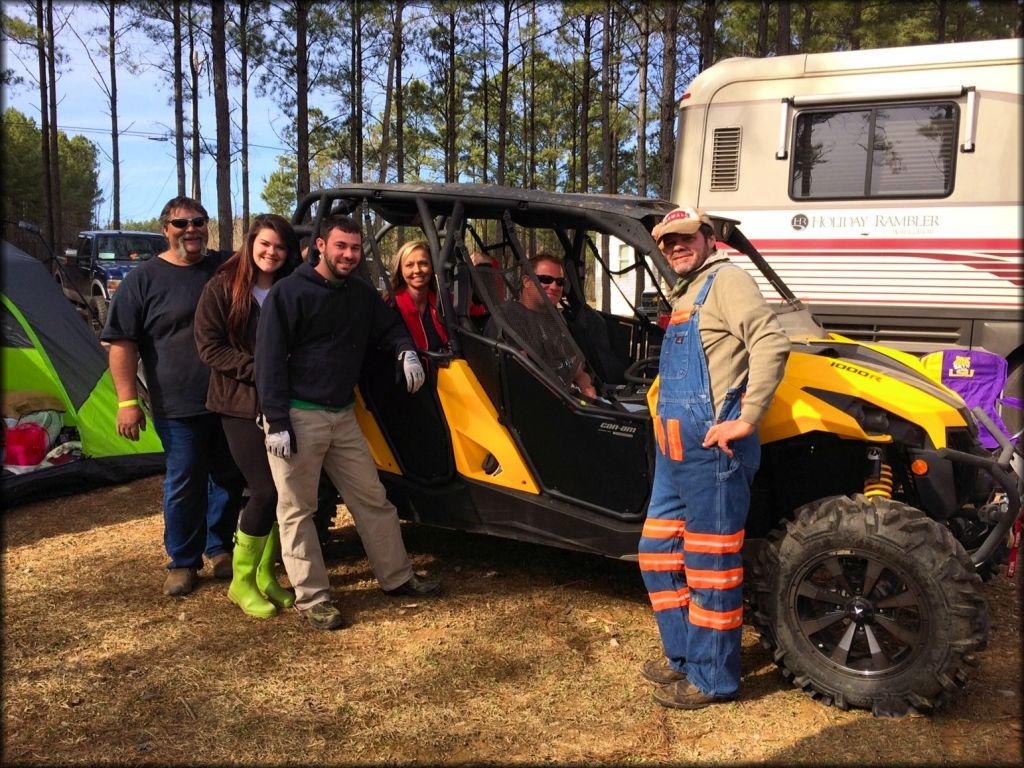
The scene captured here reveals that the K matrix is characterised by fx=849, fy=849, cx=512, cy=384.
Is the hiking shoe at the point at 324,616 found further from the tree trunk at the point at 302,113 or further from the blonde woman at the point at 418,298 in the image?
the tree trunk at the point at 302,113

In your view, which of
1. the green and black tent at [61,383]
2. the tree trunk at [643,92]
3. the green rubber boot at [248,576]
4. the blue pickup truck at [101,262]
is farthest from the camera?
the tree trunk at [643,92]

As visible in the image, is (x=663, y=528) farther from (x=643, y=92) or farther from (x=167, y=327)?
(x=643, y=92)

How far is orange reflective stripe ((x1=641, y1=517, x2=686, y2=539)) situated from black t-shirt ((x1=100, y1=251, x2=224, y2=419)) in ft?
7.42

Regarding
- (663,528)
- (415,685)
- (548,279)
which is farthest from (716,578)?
(548,279)

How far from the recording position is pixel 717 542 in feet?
10.0

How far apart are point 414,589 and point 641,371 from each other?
5.12 feet

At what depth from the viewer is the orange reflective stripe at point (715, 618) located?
3.11 m

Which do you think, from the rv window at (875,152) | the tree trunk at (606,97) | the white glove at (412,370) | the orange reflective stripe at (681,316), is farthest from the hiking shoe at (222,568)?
the tree trunk at (606,97)

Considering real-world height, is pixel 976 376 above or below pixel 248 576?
above

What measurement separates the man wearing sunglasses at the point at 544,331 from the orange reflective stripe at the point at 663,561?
839mm

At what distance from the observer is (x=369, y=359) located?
13.5 feet

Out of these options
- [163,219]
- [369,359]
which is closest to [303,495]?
[369,359]

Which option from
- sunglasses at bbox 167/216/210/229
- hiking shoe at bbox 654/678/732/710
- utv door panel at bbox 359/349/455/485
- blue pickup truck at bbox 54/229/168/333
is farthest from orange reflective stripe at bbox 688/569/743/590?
blue pickup truck at bbox 54/229/168/333

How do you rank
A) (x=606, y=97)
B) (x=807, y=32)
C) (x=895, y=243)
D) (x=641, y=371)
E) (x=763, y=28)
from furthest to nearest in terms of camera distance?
1. (x=807, y=32)
2. (x=606, y=97)
3. (x=763, y=28)
4. (x=895, y=243)
5. (x=641, y=371)
